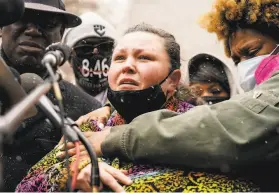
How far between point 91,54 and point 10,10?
4.13 metres

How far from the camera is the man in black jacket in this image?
3967 millimetres

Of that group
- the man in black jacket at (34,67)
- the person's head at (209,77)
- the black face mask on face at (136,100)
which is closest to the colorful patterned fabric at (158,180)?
the black face mask on face at (136,100)

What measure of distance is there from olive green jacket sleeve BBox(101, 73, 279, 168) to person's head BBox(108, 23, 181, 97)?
52 cm

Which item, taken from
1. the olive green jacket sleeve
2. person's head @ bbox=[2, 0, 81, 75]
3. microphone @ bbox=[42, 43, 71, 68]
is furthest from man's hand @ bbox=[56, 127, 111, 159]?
person's head @ bbox=[2, 0, 81, 75]

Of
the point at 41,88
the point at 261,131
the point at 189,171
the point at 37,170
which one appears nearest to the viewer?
the point at 41,88

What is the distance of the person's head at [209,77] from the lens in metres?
5.86

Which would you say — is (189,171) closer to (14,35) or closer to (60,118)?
(60,118)

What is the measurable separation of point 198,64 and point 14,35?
233cm

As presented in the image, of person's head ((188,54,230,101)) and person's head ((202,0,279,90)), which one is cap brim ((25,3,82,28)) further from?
person's head ((202,0,279,90))

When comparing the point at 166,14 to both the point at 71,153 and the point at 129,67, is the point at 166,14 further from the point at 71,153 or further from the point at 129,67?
the point at 71,153

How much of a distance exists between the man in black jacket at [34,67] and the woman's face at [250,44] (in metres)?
1.49

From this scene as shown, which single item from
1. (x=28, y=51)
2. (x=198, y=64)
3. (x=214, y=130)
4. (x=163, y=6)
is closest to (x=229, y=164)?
(x=214, y=130)

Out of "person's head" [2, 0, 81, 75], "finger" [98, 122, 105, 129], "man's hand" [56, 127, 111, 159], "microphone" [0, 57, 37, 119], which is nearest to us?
"microphone" [0, 57, 37, 119]

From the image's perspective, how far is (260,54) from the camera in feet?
12.0
